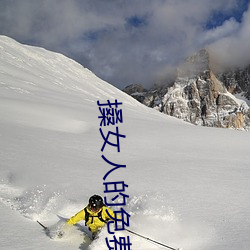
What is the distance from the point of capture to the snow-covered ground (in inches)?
223

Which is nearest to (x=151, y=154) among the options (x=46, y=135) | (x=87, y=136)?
(x=87, y=136)

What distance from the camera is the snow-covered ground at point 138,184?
5652 millimetres

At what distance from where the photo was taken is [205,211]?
6590mm

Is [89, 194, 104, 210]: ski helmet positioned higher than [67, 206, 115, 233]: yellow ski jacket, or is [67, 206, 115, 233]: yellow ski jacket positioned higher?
[89, 194, 104, 210]: ski helmet

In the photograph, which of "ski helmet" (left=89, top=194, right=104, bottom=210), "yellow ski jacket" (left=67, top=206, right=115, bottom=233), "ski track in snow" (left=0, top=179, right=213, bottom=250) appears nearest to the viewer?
"ski track in snow" (left=0, top=179, right=213, bottom=250)

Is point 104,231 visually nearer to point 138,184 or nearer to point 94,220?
point 94,220

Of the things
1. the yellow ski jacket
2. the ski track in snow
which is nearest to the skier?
the yellow ski jacket

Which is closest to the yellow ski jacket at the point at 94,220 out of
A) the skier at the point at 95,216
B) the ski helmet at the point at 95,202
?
the skier at the point at 95,216

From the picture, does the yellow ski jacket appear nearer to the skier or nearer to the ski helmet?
the skier

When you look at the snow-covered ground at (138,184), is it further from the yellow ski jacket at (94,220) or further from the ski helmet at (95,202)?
the ski helmet at (95,202)

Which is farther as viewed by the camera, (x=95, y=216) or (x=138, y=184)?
(x=138, y=184)

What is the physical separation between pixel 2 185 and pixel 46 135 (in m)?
5.57

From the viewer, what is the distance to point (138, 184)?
838cm

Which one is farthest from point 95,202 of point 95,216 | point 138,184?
point 138,184
